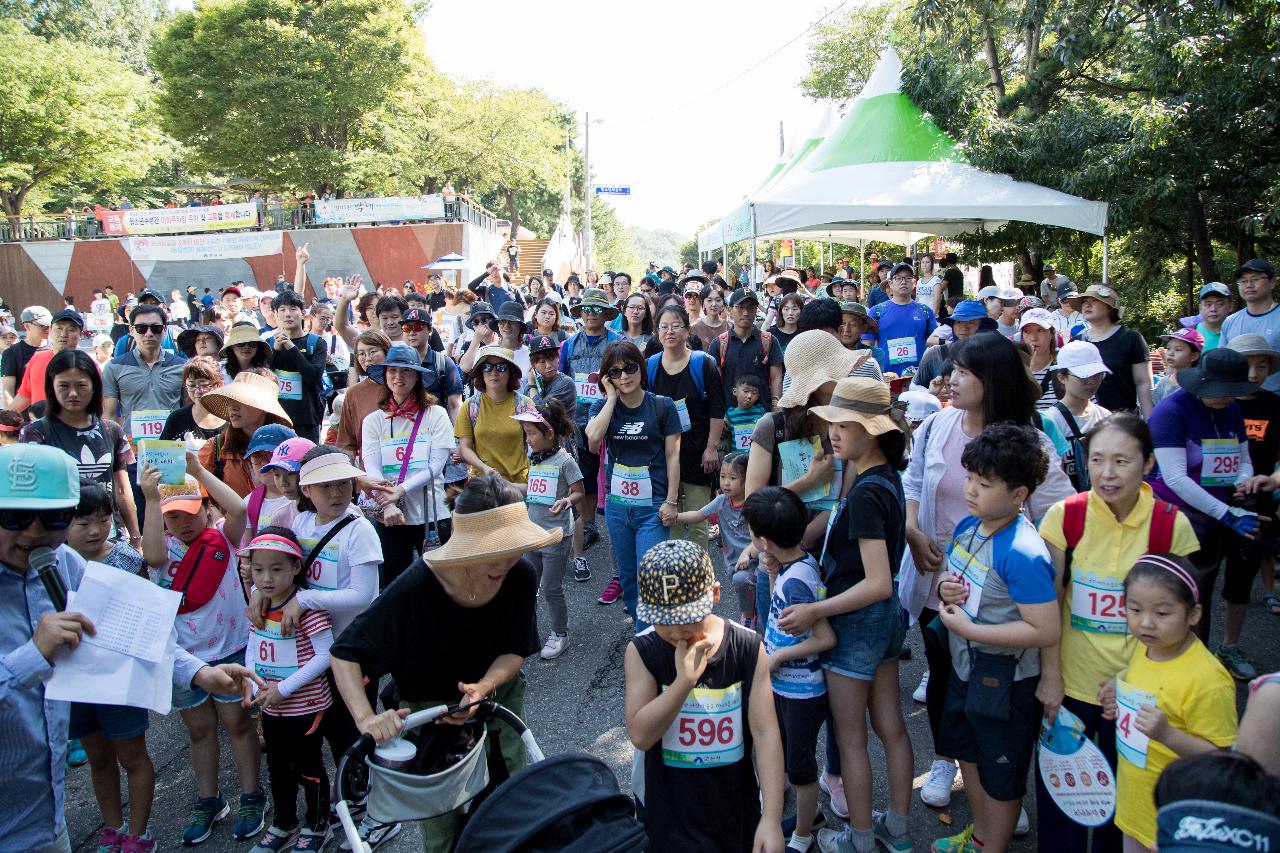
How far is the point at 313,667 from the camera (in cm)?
328

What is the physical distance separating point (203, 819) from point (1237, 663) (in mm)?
5243

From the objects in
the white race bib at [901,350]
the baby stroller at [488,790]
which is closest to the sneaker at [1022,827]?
the baby stroller at [488,790]

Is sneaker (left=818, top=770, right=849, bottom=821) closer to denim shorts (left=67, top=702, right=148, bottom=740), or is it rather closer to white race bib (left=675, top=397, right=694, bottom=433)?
white race bib (left=675, top=397, right=694, bottom=433)

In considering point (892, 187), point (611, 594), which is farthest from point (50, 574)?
point (892, 187)

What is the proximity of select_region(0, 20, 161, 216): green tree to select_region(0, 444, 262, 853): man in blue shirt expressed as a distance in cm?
3918

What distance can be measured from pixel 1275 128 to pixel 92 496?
12138 mm

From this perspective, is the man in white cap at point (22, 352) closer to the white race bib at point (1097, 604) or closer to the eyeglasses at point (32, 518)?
the eyeglasses at point (32, 518)

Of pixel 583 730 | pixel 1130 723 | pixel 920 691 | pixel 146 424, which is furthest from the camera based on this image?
pixel 146 424

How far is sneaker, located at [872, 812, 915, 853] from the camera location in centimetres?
314

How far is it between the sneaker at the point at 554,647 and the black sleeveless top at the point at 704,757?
110 inches

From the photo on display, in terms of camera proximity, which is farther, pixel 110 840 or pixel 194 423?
pixel 194 423

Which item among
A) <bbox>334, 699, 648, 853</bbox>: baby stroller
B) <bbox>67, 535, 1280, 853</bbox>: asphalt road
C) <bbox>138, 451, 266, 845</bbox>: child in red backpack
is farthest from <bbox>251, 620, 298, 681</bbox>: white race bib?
<bbox>334, 699, 648, 853</bbox>: baby stroller

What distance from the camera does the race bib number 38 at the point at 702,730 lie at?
232cm

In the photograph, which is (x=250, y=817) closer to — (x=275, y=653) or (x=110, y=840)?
(x=110, y=840)
